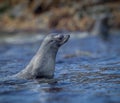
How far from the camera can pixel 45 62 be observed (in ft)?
48.6

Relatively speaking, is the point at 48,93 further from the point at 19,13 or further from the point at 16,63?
the point at 19,13

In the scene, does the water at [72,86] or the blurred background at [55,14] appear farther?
the blurred background at [55,14]

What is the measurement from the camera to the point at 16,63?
21.2 m

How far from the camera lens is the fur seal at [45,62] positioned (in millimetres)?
14734

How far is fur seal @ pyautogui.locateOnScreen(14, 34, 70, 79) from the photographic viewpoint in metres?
14.7

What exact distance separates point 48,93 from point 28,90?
→ 0.73 metres

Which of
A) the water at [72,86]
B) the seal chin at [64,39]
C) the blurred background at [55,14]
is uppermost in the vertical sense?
the blurred background at [55,14]

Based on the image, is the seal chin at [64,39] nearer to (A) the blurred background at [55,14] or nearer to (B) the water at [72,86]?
(B) the water at [72,86]

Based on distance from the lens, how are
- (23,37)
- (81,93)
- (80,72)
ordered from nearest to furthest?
(81,93)
(80,72)
(23,37)

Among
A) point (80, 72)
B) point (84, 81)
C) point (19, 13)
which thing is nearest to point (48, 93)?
point (84, 81)

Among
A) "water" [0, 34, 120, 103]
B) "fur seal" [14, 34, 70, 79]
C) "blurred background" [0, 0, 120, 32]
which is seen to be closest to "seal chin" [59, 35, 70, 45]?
"fur seal" [14, 34, 70, 79]

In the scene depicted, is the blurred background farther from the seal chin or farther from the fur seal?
the fur seal

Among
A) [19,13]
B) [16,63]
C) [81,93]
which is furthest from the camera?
[19,13]

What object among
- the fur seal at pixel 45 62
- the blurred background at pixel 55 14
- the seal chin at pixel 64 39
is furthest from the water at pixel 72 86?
the blurred background at pixel 55 14
